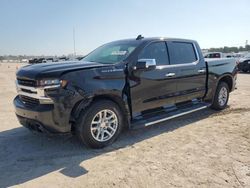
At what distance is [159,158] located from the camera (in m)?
4.30

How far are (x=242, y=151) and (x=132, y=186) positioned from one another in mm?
2182

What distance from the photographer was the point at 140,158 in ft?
14.1

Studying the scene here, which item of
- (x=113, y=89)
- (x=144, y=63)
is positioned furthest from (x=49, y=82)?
(x=144, y=63)

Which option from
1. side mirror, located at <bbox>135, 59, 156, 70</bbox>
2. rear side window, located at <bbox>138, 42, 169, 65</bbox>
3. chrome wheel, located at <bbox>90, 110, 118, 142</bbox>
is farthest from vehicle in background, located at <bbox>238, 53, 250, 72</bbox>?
chrome wheel, located at <bbox>90, 110, 118, 142</bbox>

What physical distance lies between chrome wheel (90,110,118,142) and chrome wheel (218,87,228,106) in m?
3.80

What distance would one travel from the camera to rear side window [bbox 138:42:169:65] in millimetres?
5387

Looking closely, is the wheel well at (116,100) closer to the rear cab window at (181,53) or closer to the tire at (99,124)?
the tire at (99,124)

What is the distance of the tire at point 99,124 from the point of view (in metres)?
4.48

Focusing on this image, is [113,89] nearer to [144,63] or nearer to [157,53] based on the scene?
[144,63]

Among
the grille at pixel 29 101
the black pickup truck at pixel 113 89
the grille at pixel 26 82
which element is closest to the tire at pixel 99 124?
the black pickup truck at pixel 113 89

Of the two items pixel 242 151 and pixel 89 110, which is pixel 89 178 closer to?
pixel 89 110

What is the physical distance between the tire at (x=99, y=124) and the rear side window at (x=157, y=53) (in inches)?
47.9

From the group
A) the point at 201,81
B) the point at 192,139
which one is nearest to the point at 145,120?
the point at 192,139

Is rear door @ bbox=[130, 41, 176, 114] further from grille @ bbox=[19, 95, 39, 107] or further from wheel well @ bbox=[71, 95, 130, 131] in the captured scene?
grille @ bbox=[19, 95, 39, 107]
